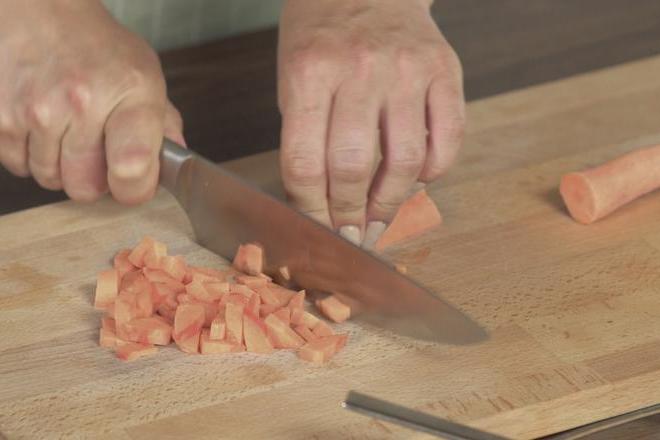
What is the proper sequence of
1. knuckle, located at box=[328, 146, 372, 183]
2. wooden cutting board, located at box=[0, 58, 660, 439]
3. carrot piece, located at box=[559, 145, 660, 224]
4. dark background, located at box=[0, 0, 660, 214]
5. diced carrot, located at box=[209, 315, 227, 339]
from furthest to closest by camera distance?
dark background, located at box=[0, 0, 660, 214] < carrot piece, located at box=[559, 145, 660, 224] < knuckle, located at box=[328, 146, 372, 183] < diced carrot, located at box=[209, 315, 227, 339] < wooden cutting board, located at box=[0, 58, 660, 439]

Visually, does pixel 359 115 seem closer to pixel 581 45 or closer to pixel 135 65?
pixel 135 65

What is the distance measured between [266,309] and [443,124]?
41 centimetres

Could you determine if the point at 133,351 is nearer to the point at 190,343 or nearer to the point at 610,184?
the point at 190,343

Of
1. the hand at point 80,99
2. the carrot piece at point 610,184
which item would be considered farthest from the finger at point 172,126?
the carrot piece at point 610,184

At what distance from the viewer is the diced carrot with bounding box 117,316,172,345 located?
195 cm

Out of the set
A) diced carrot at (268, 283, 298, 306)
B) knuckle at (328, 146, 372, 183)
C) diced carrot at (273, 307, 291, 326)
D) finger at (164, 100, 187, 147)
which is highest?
knuckle at (328, 146, 372, 183)

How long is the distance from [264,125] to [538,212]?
602mm

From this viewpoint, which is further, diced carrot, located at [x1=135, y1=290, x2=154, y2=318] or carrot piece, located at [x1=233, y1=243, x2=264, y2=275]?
carrot piece, located at [x1=233, y1=243, x2=264, y2=275]

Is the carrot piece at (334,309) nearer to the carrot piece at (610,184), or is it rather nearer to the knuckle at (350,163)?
the knuckle at (350,163)

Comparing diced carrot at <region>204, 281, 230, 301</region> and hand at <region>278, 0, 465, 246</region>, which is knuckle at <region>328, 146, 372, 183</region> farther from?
diced carrot at <region>204, 281, 230, 301</region>

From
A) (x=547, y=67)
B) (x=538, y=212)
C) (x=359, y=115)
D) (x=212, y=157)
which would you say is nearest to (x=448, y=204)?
(x=538, y=212)

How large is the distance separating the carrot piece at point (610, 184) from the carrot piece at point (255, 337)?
60 cm

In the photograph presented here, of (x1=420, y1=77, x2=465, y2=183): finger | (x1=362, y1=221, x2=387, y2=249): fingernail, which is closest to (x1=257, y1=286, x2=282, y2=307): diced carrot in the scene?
(x1=362, y1=221, x2=387, y2=249): fingernail

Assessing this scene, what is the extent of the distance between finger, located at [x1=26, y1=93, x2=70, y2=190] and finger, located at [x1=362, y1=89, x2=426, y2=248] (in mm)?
474
